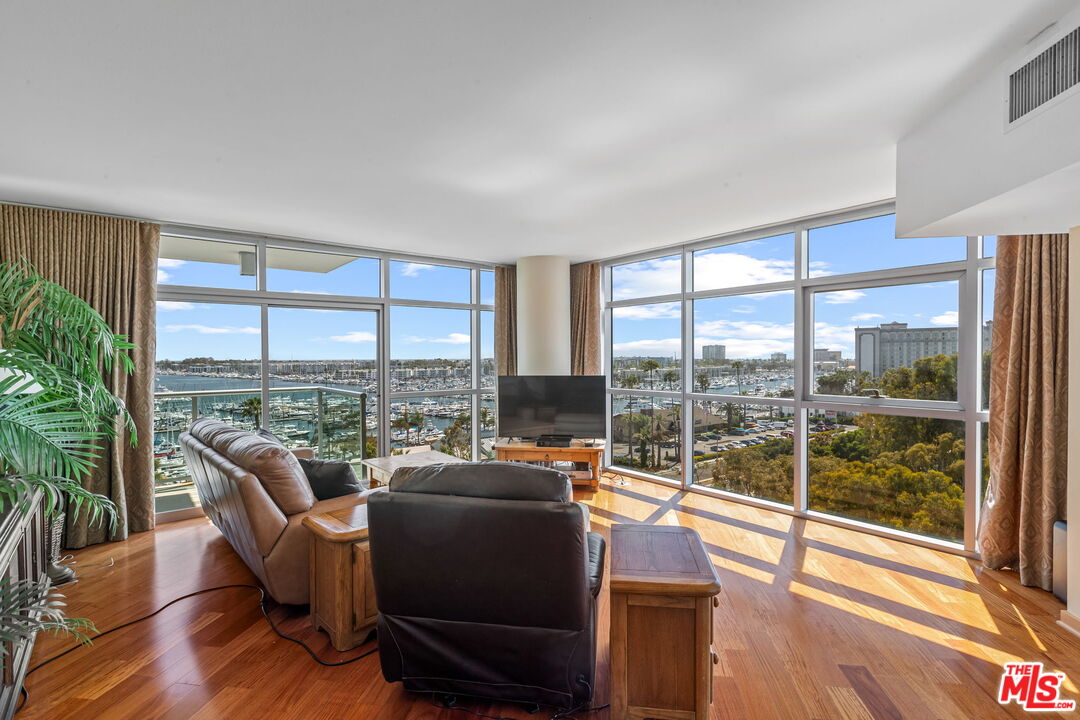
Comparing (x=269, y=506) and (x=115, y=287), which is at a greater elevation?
(x=115, y=287)

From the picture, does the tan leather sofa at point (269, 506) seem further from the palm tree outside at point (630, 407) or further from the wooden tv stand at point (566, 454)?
the palm tree outside at point (630, 407)

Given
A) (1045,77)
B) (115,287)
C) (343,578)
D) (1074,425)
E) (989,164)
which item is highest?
(1045,77)

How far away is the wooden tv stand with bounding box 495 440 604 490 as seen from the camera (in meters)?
4.71

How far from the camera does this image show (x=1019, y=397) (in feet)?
9.59

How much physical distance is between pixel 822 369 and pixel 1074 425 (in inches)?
64.6

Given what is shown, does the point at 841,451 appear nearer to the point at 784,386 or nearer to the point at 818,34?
the point at 784,386

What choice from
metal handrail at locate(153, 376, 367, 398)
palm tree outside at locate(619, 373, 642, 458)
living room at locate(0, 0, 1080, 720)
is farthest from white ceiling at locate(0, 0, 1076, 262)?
palm tree outside at locate(619, 373, 642, 458)

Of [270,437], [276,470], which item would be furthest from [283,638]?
[270,437]

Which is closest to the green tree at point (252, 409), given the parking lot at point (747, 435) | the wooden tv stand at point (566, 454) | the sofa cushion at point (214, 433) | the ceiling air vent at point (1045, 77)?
the sofa cushion at point (214, 433)

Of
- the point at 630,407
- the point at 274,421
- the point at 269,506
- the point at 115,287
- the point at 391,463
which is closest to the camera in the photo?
the point at 269,506

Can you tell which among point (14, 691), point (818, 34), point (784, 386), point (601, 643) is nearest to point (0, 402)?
point (14, 691)

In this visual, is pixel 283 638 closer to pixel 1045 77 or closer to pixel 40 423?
pixel 40 423

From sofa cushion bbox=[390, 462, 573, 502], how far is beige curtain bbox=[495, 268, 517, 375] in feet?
13.0

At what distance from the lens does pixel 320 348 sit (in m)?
4.73
